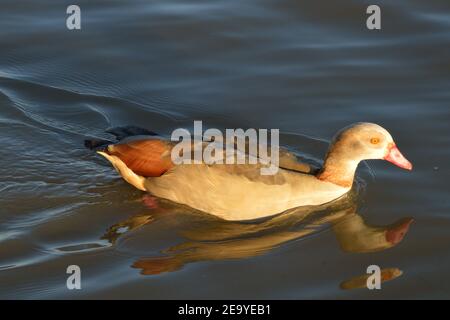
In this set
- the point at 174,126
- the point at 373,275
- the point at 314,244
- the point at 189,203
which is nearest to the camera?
the point at 373,275

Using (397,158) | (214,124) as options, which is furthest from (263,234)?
(214,124)

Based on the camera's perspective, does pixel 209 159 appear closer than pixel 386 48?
Yes

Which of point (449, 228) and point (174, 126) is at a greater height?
point (174, 126)

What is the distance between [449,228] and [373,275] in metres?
1.15

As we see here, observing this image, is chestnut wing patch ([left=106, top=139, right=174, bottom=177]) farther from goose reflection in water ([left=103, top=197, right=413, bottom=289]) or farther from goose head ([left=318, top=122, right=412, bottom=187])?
goose head ([left=318, top=122, right=412, bottom=187])

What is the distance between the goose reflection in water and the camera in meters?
8.06

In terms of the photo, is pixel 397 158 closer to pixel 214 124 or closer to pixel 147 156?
pixel 214 124

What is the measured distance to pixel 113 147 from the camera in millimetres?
9398

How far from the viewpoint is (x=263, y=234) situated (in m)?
8.59

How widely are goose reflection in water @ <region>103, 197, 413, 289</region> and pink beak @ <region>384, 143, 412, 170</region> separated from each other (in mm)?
618

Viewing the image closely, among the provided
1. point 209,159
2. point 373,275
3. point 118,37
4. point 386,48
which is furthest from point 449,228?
point 118,37

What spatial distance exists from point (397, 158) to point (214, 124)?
98.5 inches

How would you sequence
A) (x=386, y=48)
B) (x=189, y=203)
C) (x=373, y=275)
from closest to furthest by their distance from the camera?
(x=373, y=275), (x=189, y=203), (x=386, y=48)
